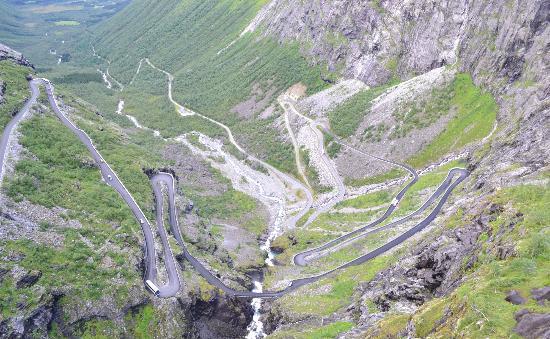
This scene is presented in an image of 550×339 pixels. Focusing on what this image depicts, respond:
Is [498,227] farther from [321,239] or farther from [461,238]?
[321,239]

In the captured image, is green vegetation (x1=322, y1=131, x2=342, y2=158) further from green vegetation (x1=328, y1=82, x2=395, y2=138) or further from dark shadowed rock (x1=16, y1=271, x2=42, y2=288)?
dark shadowed rock (x1=16, y1=271, x2=42, y2=288)

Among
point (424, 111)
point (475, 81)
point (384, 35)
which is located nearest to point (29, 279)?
point (424, 111)

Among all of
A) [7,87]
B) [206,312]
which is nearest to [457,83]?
[206,312]

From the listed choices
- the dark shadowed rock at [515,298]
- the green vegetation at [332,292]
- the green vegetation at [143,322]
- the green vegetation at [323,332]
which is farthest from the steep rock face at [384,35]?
the dark shadowed rock at [515,298]

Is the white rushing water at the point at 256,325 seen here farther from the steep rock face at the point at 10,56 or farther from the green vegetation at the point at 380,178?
the steep rock face at the point at 10,56

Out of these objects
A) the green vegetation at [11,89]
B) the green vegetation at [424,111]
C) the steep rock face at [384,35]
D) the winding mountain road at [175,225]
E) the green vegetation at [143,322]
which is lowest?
the green vegetation at [143,322]

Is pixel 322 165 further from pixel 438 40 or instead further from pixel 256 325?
pixel 256 325
